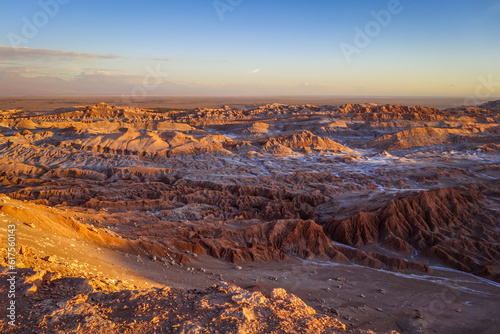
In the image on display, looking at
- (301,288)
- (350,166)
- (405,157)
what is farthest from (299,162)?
(301,288)

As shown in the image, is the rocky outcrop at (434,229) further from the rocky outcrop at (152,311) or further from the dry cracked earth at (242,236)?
the rocky outcrop at (152,311)

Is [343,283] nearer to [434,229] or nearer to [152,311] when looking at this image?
[434,229]

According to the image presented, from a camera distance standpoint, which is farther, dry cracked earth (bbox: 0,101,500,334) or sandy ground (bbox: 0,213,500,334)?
sandy ground (bbox: 0,213,500,334)

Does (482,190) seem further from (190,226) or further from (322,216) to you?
(190,226)

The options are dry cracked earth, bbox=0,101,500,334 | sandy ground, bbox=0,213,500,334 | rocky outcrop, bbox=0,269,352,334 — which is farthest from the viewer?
sandy ground, bbox=0,213,500,334

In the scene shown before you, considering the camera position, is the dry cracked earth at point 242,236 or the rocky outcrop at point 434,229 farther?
the rocky outcrop at point 434,229

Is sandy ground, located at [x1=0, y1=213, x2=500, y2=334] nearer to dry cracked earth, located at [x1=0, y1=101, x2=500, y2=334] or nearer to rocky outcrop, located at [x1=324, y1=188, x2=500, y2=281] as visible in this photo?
dry cracked earth, located at [x1=0, y1=101, x2=500, y2=334]

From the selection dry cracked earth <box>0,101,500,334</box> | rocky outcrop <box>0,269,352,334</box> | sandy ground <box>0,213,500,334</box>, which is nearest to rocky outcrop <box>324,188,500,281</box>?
dry cracked earth <box>0,101,500,334</box>

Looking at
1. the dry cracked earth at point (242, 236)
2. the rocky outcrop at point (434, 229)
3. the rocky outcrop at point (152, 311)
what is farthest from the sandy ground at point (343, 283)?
the rocky outcrop at point (152, 311)

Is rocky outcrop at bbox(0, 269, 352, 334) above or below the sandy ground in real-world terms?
above
